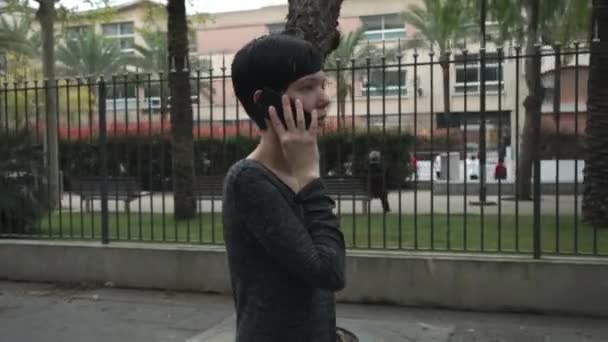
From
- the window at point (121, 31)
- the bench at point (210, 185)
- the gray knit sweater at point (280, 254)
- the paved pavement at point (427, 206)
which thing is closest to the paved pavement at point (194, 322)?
the bench at point (210, 185)

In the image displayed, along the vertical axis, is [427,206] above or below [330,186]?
below

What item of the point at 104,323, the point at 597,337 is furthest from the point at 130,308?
the point at 597,337

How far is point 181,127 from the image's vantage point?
35.7ft

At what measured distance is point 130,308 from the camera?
6.95m

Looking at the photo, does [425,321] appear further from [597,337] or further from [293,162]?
[293,162]

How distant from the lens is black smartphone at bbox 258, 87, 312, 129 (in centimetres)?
166

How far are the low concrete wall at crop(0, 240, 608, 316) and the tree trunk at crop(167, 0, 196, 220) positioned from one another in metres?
2.22

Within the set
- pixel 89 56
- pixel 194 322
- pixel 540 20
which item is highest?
pixel 89 56

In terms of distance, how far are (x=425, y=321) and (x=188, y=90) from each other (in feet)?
17.7

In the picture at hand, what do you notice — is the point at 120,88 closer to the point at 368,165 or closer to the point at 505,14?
the point at 368,165

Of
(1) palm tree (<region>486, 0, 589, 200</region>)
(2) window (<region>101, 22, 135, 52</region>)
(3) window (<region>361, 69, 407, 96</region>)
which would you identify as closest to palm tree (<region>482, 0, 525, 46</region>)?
(1) palm tree (<region>486, 0, 589, 200</region>)

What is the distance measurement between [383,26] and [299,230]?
53.9m

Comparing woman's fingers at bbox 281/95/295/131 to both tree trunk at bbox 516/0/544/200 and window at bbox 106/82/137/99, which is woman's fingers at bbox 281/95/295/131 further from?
tree trunk at bbox 516/0/544/200

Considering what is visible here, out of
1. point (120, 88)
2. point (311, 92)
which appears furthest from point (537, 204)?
point (311, 92)
